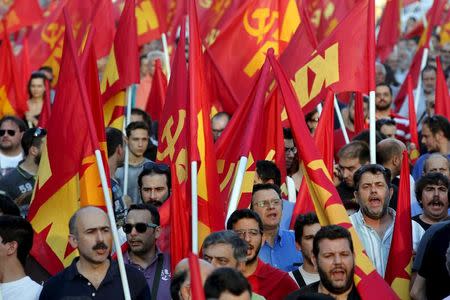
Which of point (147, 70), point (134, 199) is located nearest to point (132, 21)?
point (134, 199)

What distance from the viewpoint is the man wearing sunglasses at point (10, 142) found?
45.7 ft

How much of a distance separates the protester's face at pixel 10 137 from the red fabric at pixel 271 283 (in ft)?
16.7

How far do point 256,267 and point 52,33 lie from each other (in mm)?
8835

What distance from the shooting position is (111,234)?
365 inches

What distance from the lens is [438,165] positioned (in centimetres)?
1180

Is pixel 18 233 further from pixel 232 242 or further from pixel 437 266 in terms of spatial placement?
pixel 437 266

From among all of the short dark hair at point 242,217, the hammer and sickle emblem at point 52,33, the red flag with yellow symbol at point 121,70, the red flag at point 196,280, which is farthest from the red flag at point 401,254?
the hammer and sickle emblem at point 52,33

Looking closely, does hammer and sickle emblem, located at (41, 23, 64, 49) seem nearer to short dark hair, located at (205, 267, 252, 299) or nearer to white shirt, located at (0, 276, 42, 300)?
white shirt, located at (0, 276, 42, 300)

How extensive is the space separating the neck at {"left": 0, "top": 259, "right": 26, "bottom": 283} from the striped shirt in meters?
2.40

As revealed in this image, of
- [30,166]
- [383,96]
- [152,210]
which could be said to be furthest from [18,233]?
[383,96]

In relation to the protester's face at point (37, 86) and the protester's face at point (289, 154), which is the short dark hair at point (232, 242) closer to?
the protester's face at point (289, 154)

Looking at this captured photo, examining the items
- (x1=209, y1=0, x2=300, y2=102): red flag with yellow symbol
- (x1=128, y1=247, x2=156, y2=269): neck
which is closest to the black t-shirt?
(x1=128, y1=247, x2=156, y2=269): neck

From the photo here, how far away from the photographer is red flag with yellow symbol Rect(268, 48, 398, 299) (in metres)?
9.10

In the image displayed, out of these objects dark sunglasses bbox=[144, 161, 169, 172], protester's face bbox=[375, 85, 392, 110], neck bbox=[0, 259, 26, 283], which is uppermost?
protester's face bbox=[375, 85, 392, 110]
